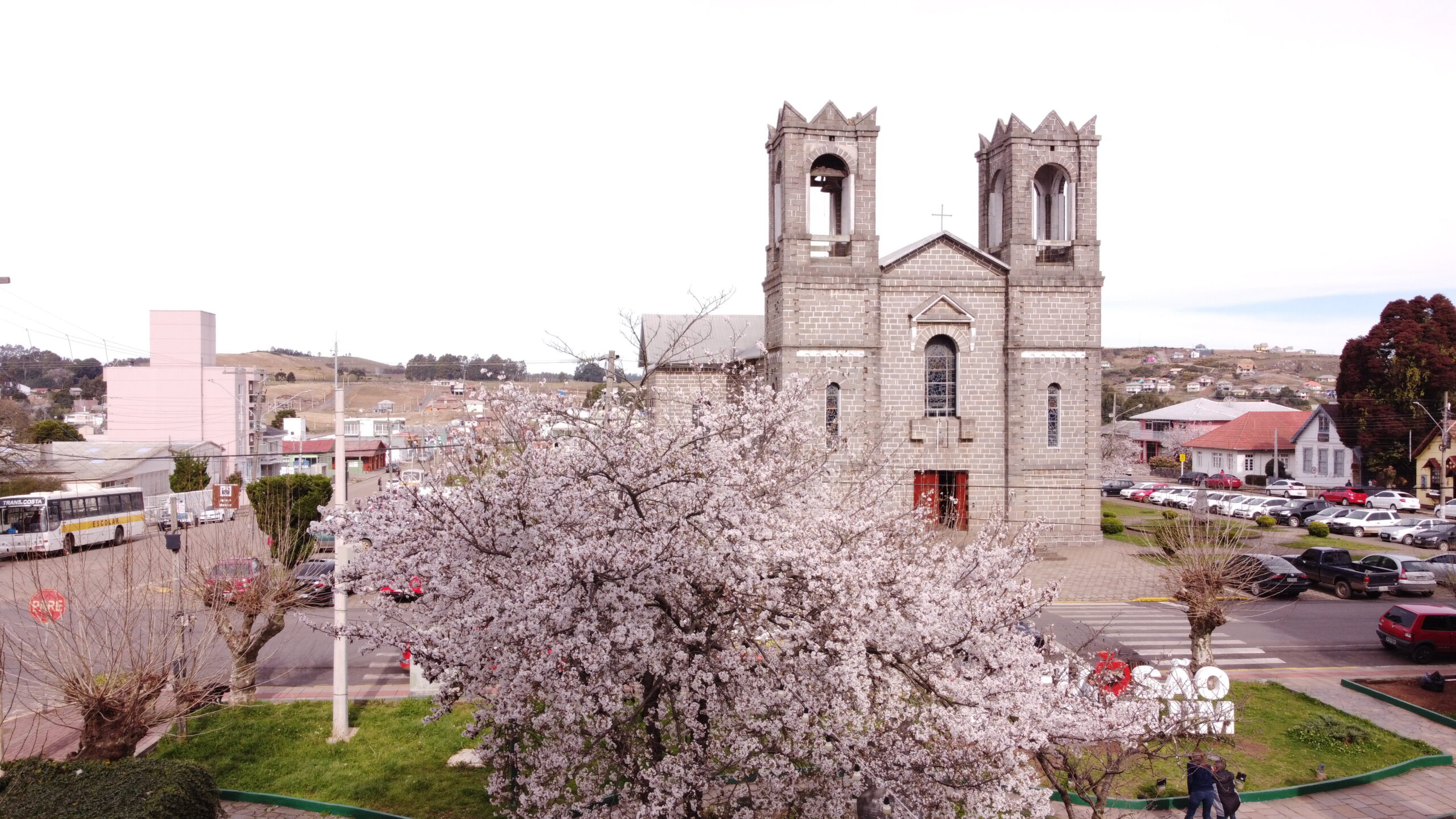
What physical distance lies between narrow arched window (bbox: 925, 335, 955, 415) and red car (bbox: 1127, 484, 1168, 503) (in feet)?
88.6

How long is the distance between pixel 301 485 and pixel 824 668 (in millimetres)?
23518

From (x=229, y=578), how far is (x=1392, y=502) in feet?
159

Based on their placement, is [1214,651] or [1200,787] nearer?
[1200,787]

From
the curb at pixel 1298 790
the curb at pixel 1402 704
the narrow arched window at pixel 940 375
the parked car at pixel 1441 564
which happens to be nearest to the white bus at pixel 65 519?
the narrow arched window at pixel 940 375

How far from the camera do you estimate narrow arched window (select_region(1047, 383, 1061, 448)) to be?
97.2 ft

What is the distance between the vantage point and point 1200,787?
10.7 meters

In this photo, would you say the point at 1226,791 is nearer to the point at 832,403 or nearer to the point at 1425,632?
the point at 1425,632

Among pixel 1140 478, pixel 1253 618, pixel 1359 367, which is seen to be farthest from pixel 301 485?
pixel 1140 478

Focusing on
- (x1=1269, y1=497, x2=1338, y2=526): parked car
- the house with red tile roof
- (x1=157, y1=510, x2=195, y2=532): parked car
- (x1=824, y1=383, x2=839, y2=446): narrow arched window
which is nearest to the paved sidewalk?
(x1=824, y1=383, x2=839, y2=446): narrow arched window

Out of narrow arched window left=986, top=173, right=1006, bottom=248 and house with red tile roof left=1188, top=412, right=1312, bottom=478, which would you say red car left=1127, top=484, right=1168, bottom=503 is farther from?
narrow arched window left=986, top=173, right=1006, bottom=248

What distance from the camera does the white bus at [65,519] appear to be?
30.1 metres

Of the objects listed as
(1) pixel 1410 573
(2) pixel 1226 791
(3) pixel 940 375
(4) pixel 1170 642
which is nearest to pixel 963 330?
(3) pixel 940 375

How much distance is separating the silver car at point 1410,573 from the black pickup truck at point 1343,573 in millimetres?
191

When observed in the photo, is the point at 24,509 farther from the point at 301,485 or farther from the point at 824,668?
the point at 824,668
